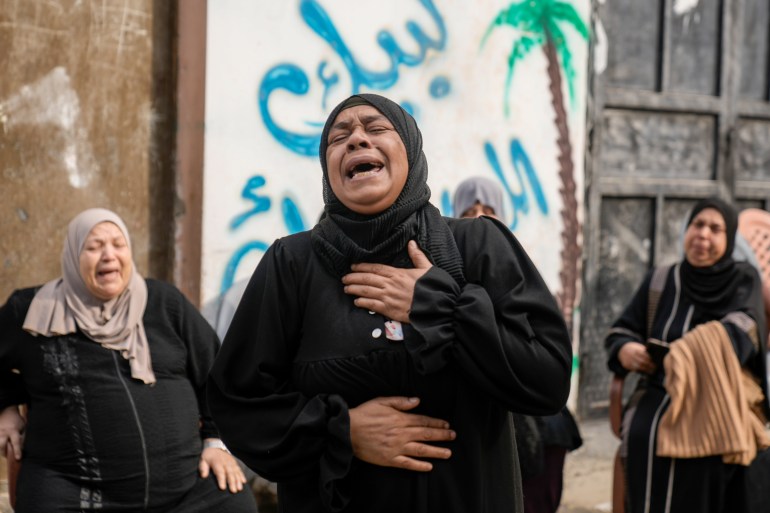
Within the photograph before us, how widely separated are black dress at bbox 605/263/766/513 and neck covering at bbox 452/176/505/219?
89 centimetres

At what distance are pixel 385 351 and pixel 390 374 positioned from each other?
5 cm

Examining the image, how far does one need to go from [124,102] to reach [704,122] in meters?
4.15

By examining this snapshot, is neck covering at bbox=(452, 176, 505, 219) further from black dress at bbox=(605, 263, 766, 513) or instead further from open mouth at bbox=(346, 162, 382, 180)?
open mouth at bbox=(346, 162, 382, 180)

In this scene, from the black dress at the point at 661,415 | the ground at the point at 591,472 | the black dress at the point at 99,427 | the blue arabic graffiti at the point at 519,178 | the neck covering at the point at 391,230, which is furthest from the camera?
the blue arabic graffiti at the point at 519,178

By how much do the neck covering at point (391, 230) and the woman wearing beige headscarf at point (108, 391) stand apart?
64.6 inches

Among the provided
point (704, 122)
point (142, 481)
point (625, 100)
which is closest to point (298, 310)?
point (142, 481)

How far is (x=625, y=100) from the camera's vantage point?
21.3ft

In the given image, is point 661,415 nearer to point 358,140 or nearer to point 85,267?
point 85,267

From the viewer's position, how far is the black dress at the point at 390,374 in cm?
211

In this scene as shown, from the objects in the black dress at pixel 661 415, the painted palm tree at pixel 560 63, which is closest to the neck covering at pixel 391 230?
the black dress at pixel 661 415

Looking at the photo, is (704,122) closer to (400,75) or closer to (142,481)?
(400,75)

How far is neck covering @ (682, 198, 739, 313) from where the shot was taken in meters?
4.48

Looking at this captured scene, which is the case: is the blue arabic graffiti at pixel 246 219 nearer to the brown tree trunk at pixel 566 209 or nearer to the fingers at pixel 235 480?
the fingers at pixel 235 480

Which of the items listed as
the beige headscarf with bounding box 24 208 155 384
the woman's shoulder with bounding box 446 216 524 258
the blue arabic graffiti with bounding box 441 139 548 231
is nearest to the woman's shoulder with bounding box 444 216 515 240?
the woman's shoulder with bounding box 446 216 524 258
